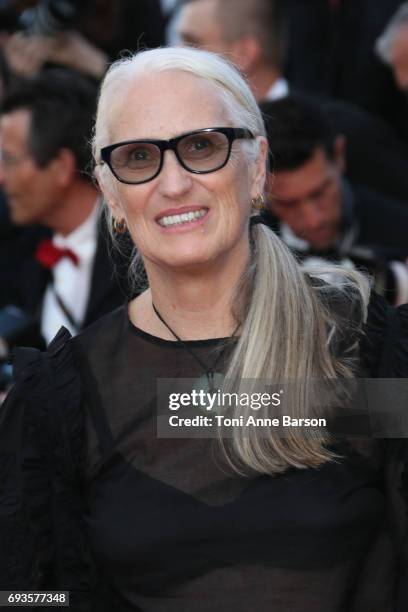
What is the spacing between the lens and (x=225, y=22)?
5.15 m

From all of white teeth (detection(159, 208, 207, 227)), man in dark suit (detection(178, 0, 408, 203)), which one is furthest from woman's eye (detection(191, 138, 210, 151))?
man in dark suit (detection(178, 0, 408, 203))

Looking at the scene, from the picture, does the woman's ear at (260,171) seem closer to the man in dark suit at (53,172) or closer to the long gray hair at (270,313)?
the long gray hair at (270,313)

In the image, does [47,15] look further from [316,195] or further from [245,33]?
[316,195]

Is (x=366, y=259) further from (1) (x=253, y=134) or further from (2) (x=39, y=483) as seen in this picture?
(2) (x=39, y=483)

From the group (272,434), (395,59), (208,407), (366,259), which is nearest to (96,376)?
(208,407)

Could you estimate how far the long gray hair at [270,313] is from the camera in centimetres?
200

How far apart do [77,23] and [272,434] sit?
150 inches

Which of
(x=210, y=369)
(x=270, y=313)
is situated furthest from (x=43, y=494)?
A: (x=270, y=313)

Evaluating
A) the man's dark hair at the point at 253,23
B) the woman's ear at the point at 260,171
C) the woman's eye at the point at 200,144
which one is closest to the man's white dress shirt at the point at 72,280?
the man's dark hair at the point at 253,23

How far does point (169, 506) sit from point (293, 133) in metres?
2.42

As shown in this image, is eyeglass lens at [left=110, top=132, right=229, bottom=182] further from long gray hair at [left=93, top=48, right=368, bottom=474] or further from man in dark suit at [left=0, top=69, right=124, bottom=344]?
man in dark suit at [left=0, top=69, right=124, bottom=344]

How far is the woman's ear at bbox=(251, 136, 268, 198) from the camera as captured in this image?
86.7 inches

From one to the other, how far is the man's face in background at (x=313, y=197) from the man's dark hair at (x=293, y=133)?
0.10 feet

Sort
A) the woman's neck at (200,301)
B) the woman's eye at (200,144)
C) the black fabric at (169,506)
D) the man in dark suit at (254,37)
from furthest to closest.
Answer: the man in dark suit at (254,37) < the woman's neck at (200,301) < the woman's eye at (200,144) < the black fabric at (169,506)
